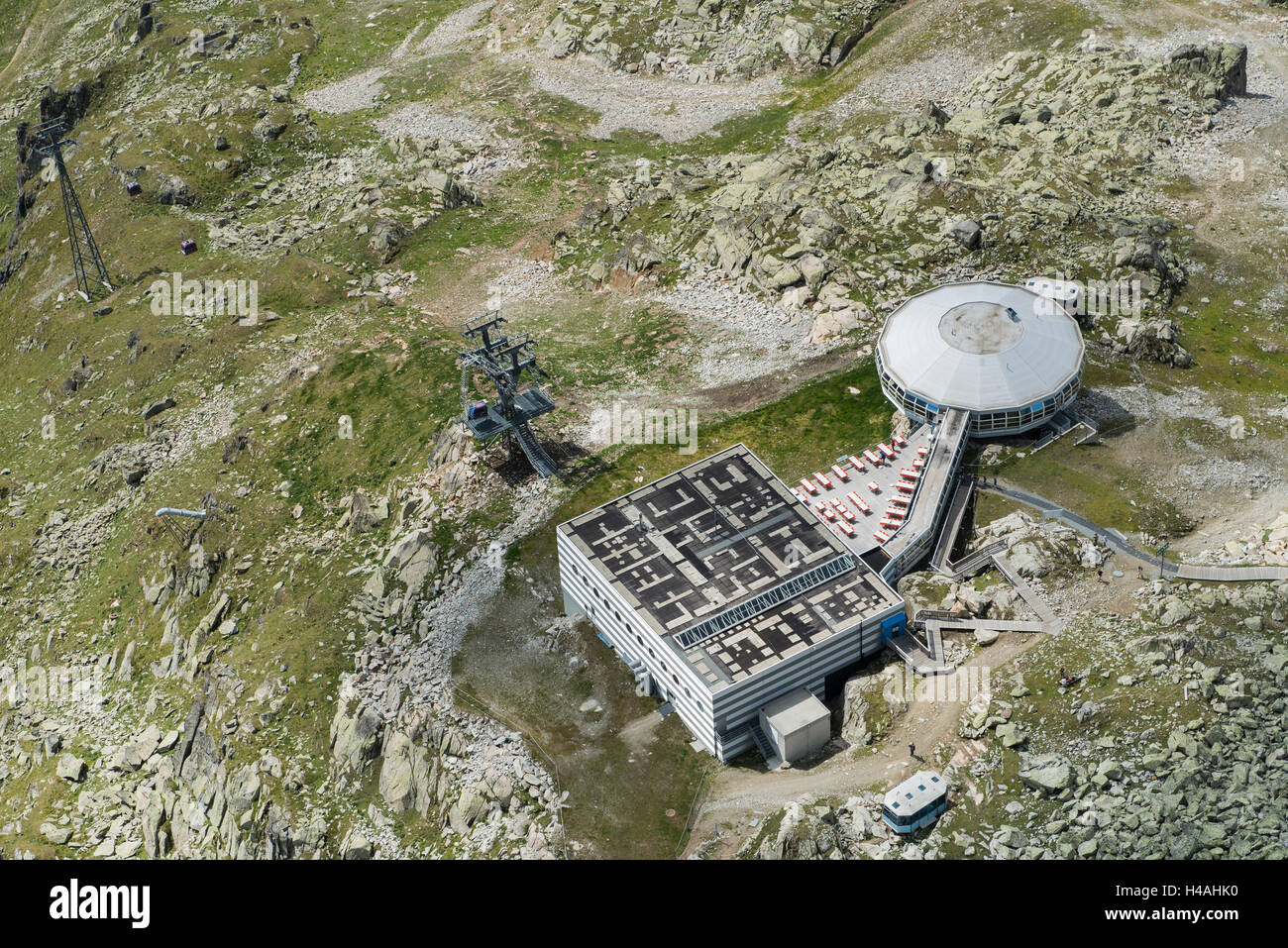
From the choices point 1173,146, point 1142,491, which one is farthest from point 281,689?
point 1173,146

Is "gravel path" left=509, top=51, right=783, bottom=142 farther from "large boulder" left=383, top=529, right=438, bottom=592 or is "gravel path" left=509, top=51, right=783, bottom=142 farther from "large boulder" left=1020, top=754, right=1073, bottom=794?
"large boulder" left=1020, top=754, right=1073, bottom=794

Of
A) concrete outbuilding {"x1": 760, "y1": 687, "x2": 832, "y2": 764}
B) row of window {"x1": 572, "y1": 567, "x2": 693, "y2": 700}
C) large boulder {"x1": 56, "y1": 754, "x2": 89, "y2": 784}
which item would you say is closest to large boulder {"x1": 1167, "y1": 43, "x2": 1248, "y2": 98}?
concrete outbuilding {"x1": 760, "y1": 687, "x2": 832, "y2": 764}

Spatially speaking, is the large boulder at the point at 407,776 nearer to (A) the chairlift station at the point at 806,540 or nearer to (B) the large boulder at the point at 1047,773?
(A) the chairlift station at the point at 806,540

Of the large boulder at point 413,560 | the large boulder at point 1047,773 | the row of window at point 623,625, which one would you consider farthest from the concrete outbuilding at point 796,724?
the large boulder at point 413,560

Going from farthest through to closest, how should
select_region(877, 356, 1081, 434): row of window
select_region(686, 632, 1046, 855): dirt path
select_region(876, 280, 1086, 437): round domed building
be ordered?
select_region(876, 280, 1086, 437): round domed building → select_region(877, 356, 1081, 434): row of window → select_region(686, 632, 1046, 855): dirt path

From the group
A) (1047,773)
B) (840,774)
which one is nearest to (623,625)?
(840,774)

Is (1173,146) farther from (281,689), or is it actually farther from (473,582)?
(281,689)

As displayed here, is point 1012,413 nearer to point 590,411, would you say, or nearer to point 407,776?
point 590,411
